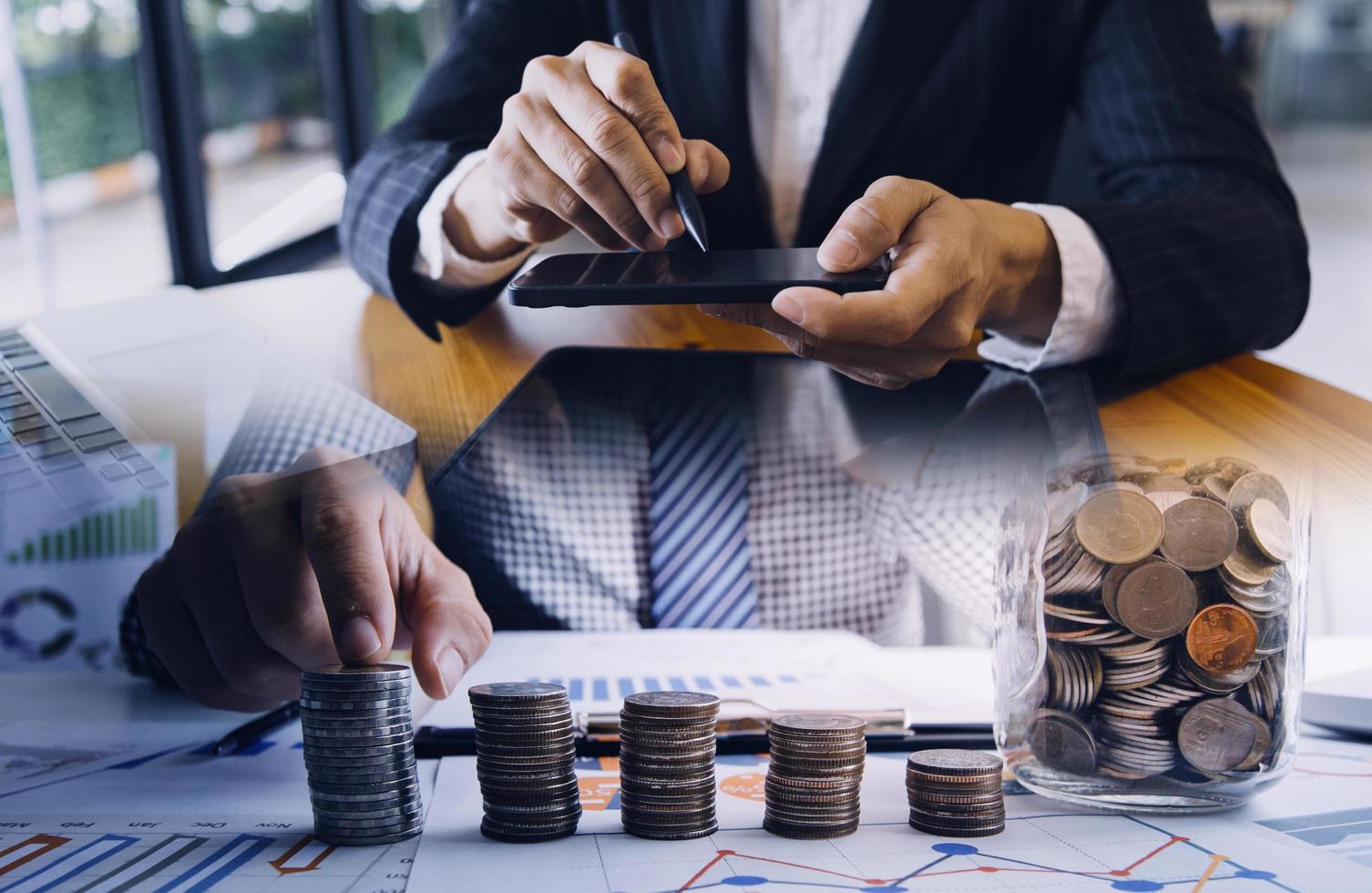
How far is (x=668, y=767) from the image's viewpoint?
0.57 metres

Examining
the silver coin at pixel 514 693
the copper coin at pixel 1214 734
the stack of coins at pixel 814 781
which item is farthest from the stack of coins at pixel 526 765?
the copper coin at pixel 1214 734

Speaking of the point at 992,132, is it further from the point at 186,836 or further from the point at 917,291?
the point at 186,836

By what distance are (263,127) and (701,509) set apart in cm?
162

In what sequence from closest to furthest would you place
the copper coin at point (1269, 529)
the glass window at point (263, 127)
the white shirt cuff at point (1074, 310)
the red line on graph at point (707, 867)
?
the red line on graph at point (707, 867)
the copper coin at point (1269, 529)
the white shirt cuff at point (1074, 310)
the glass window at point (263, 127)

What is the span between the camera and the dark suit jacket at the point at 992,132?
2.14ft

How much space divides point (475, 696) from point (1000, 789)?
27 cm

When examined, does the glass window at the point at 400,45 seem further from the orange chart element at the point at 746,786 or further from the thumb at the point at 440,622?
the orange chart element at the point at 746,786

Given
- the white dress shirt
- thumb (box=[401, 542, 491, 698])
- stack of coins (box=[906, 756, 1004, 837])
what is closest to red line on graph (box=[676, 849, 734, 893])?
stack of coins (box=[906, 756, 1004, 837])

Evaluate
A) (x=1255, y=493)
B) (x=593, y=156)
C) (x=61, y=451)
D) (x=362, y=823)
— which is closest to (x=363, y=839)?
(x=362, y=823)

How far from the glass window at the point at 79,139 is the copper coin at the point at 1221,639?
914 millimetres

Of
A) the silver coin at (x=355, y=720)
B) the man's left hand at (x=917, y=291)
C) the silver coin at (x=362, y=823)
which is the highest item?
the man's left hand at (x=917, y=291)

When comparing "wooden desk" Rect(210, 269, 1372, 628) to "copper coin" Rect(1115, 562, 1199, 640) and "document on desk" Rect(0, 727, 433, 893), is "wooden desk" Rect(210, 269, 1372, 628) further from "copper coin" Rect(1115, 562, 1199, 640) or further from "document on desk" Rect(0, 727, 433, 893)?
"document on desk" Rect(0, 727, 433, 893)

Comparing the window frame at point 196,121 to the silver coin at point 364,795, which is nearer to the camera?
the silver coin at point 364,795

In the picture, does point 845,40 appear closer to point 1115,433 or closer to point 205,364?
point 1115,433
